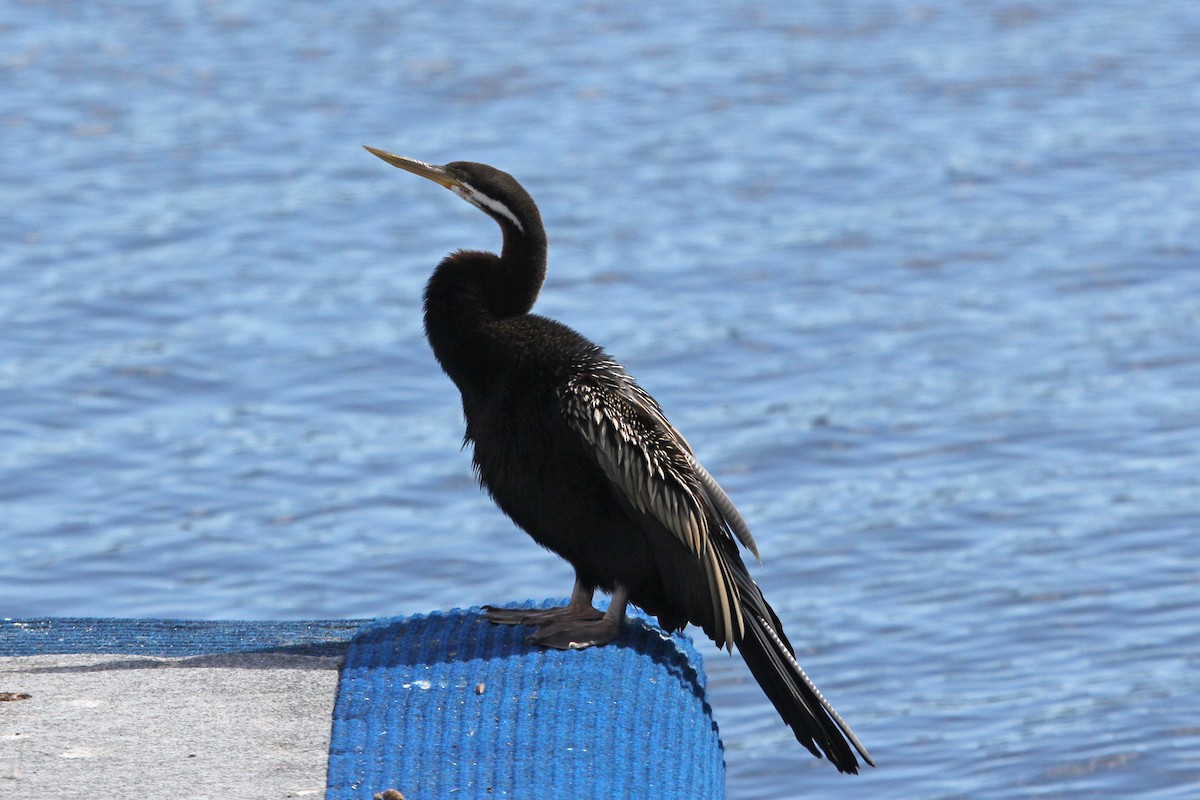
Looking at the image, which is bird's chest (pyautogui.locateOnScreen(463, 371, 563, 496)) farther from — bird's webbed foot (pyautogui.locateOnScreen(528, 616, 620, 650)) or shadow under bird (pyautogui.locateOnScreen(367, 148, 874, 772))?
bird's webbed foot (pyautogui.locateOnScreen(528, 616, 620, 650))

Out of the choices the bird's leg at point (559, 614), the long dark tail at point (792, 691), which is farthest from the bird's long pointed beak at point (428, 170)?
the long dark tail at point (792, 691)

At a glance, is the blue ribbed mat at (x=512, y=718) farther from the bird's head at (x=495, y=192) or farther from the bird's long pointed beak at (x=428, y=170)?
the bird's long pointed beak at (x=428, y=170)

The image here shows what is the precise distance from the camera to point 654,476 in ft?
12.7

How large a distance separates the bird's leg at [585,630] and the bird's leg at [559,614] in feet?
0.06

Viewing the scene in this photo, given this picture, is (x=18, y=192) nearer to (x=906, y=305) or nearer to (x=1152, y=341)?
(x=906, y=305)

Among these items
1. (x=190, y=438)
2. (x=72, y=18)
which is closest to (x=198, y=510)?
(x=190, y=438)

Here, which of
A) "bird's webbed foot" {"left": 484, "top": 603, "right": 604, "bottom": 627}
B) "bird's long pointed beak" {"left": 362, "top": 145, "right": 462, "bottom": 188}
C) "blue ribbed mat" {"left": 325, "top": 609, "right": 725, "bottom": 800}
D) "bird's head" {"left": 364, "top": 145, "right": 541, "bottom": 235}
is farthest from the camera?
"bird's long pointed beak" {"left": 362, "top": 145, "right": 462, "bottom": 188}

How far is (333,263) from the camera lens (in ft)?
30.0

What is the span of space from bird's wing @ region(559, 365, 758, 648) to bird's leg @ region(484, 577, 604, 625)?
0.95 feet

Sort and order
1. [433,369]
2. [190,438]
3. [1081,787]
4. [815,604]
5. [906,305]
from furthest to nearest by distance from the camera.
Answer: [906,305]
[433,369]
[190,438]
[815,604]
[1081,787]

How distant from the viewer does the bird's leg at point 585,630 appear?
3.90 m

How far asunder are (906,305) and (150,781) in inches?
240

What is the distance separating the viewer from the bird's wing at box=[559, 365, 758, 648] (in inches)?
→ 152

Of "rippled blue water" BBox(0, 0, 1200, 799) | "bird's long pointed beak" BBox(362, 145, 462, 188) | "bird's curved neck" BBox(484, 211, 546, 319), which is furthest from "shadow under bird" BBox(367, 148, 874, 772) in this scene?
"rippled blue water" BBox(0, 0, 1200, 799)
